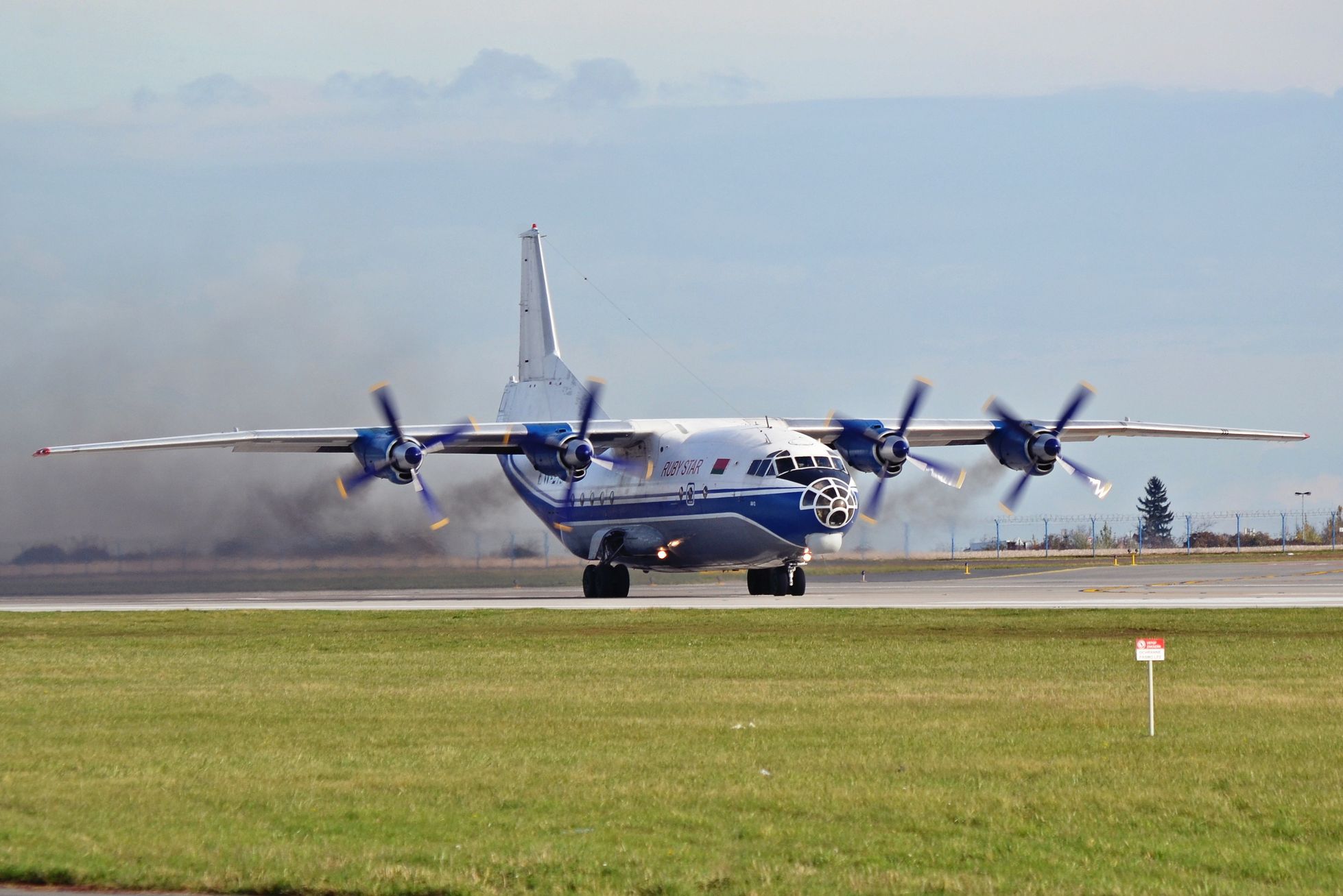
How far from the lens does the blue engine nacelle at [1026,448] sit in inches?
1847

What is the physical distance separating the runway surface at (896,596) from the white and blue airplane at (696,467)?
145 cm

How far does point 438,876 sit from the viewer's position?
9641 mm

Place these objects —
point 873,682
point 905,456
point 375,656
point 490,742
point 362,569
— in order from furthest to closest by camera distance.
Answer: point 362,569 → point 905,456 → point 375,656 → point 873,682 → point 490,742

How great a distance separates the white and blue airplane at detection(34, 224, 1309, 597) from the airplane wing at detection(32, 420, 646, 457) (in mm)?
59

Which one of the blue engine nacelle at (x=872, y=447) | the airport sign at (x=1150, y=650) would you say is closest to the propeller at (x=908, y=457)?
the blue engine nacelle at (x=872, y=447)

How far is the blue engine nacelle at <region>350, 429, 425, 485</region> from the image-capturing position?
42.0 meters

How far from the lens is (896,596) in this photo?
134 feet

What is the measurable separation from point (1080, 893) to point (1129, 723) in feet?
22.6

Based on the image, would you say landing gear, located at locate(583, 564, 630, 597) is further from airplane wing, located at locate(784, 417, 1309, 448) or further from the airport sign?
the airport sign

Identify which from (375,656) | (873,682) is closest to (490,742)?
(873,682)

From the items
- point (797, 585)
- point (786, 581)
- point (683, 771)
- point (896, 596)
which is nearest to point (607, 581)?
point (786, 581)

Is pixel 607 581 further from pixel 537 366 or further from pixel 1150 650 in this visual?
Answer: pixel 1150 650

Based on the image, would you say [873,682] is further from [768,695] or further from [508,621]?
[508,621]

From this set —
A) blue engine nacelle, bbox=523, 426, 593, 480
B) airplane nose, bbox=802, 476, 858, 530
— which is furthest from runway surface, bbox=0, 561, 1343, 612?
blue engine nacelle, bbox=523, 426, 593, 480
